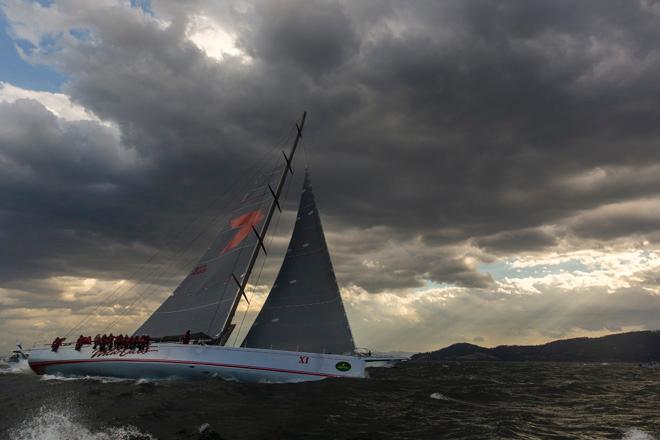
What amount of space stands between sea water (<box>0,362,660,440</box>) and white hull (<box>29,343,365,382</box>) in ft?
1.70

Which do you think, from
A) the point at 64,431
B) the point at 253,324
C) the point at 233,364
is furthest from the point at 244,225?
the point at 64,431

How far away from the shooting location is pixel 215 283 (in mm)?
26547

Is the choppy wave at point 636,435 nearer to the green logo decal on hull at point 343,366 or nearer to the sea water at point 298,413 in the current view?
the sea water at point 298,413

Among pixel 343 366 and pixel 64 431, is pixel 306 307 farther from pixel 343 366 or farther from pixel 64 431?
pixel 64 431

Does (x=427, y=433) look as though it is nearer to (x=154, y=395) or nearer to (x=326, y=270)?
(x=154, y=395)

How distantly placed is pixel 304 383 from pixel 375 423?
7669 millimetres

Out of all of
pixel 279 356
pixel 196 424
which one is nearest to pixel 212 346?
pixel 279 356

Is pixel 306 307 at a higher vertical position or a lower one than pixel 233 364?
higher

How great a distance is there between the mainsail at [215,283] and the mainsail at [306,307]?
2.05m

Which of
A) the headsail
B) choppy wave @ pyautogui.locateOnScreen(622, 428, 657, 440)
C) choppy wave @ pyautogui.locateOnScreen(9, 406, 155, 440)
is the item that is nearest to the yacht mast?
the headsail

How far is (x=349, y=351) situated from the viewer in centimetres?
2328

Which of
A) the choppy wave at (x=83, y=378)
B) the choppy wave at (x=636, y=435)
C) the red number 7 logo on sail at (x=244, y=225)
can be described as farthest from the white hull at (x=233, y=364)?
the choppy wave at (x=636, y=435)

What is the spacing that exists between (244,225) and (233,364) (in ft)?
30.8

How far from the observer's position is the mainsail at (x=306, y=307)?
2362 centimetres
